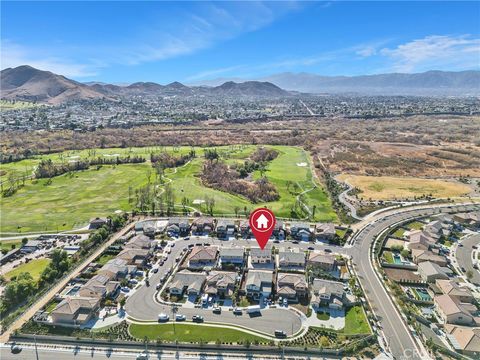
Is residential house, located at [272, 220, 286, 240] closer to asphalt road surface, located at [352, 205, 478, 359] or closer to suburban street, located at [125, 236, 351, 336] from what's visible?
asphalt road surface, located at [352, 205, 478, 359]

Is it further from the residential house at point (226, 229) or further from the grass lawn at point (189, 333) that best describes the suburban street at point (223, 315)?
the residential house at point (226, 229)

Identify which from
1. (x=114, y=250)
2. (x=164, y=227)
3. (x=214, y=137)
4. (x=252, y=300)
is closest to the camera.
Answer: (x=252, y=300)

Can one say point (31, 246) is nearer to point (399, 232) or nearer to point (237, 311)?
point (237, 311)

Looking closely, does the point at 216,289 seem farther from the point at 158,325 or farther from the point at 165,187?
the point at 165,187

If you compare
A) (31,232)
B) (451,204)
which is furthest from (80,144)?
(451,204)

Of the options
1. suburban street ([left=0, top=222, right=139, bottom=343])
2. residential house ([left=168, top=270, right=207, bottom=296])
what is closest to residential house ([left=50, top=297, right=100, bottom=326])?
suburban street ([left=0, top=222, right=139, bottom=343])

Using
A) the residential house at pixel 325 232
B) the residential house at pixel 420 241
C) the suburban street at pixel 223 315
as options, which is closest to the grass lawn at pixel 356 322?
the suburban street at pixel 223 315
